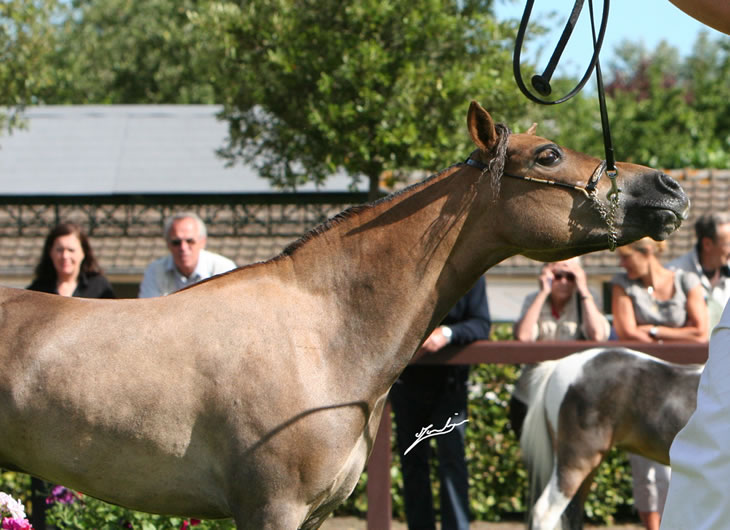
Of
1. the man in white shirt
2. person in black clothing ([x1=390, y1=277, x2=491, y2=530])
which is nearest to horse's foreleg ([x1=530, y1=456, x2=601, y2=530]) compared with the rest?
person in black clothing ([x1=390, y1=277, x2=491, y2=530])

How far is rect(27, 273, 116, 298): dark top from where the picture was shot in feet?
18.0

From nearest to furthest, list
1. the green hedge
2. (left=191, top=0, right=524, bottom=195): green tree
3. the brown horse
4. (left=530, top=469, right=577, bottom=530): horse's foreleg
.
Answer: the brown horse → (left=530, top=469, right=577, bottom=530): horse's foreleg → the green hedge → (left=191, top=0, right=524, bottom=195): green tree

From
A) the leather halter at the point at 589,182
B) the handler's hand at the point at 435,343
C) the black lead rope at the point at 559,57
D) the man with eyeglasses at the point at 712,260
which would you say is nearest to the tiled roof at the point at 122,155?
the man with eyeglasses at the point at 712,260

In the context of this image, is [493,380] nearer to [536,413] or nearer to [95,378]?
[536,413]

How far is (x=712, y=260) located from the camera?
19.9ft

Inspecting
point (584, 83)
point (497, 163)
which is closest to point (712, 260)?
point (497, 163)

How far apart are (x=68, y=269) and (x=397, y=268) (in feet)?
9.53

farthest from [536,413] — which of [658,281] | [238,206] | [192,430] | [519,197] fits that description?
[238,206]

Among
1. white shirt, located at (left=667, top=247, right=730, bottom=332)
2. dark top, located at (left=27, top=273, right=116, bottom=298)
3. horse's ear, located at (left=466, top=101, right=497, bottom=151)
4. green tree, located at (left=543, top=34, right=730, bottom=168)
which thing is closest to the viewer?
horse's ear, located at (left=466, top=101, right=497, bottom=151)

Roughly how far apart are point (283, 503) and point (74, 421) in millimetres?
739

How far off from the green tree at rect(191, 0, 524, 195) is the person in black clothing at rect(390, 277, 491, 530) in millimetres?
6997

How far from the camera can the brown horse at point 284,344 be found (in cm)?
304

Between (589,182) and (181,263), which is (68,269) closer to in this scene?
(181,263)

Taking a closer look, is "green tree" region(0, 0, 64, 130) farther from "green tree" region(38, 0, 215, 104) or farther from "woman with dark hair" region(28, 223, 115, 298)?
"green tree" region(38, 0, 215, 104)
